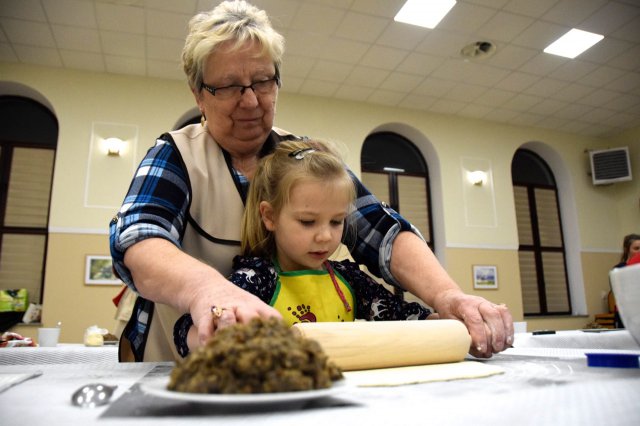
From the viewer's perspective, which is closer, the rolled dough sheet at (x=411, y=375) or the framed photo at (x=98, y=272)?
the rolled dough sheet at (x=411, y=375)

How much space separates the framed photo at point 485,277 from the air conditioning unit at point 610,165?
2.52 m

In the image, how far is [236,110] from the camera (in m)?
1.21

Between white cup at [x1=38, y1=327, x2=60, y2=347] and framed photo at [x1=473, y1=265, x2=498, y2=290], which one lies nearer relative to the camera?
white cup at [x1=38, y1=327, x2=60, y2=347]

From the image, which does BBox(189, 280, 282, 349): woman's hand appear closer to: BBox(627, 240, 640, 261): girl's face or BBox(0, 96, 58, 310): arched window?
BBox(0, 96, 58, 310): arched window

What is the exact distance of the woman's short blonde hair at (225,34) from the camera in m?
1.15

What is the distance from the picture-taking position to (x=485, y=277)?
666cm

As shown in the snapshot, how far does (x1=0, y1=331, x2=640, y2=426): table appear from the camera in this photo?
1.24 ft

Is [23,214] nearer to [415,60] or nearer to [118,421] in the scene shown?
[415,60]

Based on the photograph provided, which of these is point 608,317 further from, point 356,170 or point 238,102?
point 238,102

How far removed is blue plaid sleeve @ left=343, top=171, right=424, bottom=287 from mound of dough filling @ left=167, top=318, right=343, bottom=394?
0.89 metres

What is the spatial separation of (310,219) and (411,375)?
570mm

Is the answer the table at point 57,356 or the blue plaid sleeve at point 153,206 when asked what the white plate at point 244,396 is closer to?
the blue plaid sleeve at point 153,206

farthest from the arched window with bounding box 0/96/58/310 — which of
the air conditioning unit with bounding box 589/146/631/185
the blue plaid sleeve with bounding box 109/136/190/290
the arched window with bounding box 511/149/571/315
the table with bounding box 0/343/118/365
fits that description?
the air conditioning unit with bounding box 589/146/631/185

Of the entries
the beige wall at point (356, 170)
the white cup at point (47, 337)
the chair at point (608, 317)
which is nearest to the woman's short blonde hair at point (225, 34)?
the white cup at point (47, 337)
